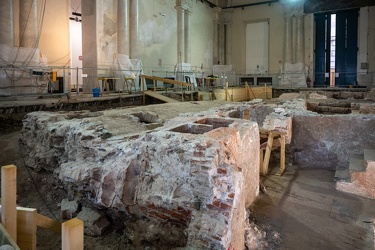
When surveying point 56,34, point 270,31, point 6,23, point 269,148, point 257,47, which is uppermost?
point 270,31

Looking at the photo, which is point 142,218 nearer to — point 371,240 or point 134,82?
point 371,240

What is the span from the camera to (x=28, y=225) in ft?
7.93

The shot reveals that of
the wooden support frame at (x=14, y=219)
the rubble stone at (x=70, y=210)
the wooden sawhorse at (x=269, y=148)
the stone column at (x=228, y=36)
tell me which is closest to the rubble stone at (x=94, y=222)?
the rubble stone at (x=70, y=210)

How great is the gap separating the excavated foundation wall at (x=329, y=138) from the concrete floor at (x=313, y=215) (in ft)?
3.11

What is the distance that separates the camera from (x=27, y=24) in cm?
1078

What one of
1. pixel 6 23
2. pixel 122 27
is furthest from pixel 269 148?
pixel 122 27

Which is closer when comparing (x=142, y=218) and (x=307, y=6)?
(x=142, y=218)

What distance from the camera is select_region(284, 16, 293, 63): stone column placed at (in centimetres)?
2223

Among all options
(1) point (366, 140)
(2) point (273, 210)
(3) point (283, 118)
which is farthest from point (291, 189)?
(1) point (366, 140)

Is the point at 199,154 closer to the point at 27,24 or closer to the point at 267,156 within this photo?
the point at 267,156

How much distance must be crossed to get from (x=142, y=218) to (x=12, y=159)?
3808 mm

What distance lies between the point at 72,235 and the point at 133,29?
14455 mm

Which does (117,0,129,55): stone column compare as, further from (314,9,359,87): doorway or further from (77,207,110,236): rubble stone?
(314,9,359,87): doorway

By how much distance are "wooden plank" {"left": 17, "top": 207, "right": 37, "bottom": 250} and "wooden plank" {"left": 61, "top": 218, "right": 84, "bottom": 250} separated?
0.78 meters
